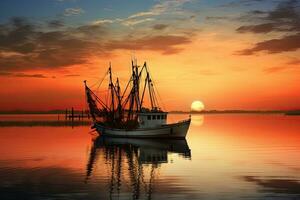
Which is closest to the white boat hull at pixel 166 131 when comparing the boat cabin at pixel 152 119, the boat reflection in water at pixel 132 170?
the boat cabin at pixel 152 119

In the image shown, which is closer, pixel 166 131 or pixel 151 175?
pixel 151 175

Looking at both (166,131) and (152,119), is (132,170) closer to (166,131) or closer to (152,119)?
(166,131)

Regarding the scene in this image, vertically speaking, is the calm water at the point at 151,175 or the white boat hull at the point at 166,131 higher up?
the white boat hull at the point at 166,131

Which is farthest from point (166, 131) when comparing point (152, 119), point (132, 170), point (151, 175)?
point (151, 175)

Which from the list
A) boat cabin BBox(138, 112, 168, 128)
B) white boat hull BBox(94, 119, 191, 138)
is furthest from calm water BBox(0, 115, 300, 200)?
boat cabin BBox(138, 112, 168, 128)

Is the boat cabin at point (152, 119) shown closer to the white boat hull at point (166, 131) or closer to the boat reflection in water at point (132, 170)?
the white boat hull at point (166, 131)

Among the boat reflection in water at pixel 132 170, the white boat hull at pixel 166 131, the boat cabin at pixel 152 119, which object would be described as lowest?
the boat reflection in water at pixel 132 170

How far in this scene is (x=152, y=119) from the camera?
6556 cm

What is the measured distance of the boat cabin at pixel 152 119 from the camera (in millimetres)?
65062

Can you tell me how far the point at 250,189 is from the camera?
77.4 ft

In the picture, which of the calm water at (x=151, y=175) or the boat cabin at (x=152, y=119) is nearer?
the calm water at (x=151, y=175)

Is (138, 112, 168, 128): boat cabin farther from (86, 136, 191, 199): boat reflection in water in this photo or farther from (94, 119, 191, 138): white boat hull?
(86, 136, 191, 199): boat reflection in water

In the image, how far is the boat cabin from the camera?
65.1 m

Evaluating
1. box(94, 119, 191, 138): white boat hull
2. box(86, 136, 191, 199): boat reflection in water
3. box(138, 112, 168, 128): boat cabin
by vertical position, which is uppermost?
box(138, 112, 168, 128): boat cabin
